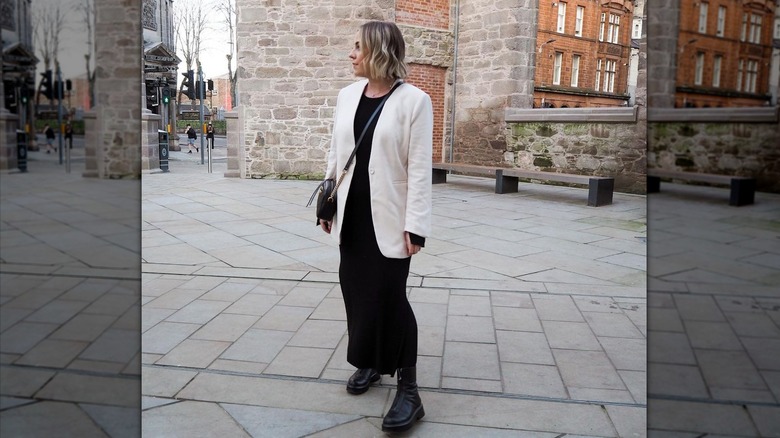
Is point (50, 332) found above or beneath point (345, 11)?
beneath

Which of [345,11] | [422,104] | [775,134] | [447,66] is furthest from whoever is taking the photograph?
[447,66]

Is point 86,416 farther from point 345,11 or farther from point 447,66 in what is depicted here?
point 447,66

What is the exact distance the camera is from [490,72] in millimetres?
13969

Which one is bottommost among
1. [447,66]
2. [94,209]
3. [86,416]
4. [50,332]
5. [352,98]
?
[86,416]

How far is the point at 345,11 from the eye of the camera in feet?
43.1

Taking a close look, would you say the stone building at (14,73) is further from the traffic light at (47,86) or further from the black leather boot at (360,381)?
the black leather boot at (360,381)

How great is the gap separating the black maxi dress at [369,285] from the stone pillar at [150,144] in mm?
13817

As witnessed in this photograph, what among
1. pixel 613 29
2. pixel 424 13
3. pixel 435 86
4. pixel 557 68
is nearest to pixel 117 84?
pixel 424 13

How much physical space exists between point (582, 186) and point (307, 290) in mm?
8924

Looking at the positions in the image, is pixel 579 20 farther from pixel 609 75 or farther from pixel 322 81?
pixel 322 81

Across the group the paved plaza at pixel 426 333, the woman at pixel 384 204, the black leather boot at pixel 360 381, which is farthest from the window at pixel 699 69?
the black leather boot at pixel 360 381

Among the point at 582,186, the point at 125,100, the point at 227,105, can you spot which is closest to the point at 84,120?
the point at 125,100

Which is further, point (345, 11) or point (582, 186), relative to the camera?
point (345, 11)

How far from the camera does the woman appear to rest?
248 centimetres
